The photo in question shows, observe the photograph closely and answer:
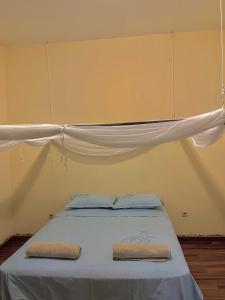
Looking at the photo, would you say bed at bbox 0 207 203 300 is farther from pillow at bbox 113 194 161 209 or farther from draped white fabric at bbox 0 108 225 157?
pillow at bbox 113 194 161 209

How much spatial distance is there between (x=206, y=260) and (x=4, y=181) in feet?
9.21

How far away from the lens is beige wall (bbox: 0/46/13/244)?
435 centimetres

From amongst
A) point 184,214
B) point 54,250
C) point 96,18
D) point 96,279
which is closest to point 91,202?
point 184,214

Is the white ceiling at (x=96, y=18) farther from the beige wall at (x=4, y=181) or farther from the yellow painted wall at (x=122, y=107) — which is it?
the beige wall at (x=4, y=181)

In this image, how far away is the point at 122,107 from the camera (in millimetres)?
4336

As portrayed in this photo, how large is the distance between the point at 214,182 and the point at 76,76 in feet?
7.71

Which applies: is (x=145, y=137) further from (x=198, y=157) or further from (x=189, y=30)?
(x=189, y=30)

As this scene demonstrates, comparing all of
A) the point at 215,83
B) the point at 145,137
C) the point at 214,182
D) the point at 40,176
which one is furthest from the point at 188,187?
the point at 40,176

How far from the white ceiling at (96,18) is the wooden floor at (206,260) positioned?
2.71 meters

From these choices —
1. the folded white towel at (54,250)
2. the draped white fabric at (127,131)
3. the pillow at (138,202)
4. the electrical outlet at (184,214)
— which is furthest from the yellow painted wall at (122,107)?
the folded white towel at (54,250)

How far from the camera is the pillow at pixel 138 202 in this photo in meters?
3.94

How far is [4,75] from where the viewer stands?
4.46 m

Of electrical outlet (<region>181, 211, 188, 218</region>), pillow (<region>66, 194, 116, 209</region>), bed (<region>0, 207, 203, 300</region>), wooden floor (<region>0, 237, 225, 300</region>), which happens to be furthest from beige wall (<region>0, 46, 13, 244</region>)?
electrical outlet (<region>181, 211, 188, 218</region>)

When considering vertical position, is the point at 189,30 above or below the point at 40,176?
above
